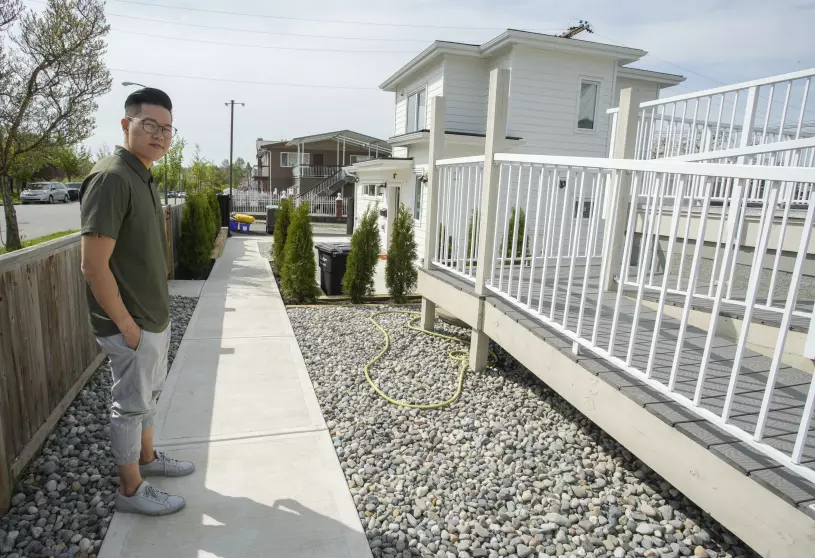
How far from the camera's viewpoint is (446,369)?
14.5 feet

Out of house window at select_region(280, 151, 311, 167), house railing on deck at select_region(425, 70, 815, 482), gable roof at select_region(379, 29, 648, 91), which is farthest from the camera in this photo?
house window at select_region(280, 151, 311, 167)

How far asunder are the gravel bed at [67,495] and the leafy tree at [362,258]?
13.0 ft

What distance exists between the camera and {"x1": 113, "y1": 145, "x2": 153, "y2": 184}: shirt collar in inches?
84.7

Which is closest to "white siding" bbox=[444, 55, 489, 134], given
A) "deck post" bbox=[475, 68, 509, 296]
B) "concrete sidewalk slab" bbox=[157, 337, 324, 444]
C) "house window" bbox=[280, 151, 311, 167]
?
"deck post" bbox=[475, 68, 509, 296]

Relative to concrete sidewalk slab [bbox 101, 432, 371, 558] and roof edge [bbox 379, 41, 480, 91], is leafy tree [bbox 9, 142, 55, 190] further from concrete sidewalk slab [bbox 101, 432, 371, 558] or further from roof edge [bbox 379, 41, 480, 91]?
concrete sidewalk slab [bbox 101, 432, 371, 558]

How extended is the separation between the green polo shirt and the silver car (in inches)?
1411

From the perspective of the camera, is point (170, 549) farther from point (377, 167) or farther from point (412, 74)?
point (412, 74)

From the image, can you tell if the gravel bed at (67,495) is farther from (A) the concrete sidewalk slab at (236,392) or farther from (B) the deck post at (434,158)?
(B) the deck post at (434,158)

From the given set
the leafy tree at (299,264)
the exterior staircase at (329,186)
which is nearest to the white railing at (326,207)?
the exterior staircase at (329,186)

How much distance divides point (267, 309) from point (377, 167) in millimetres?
8026

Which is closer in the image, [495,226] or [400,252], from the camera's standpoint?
[495,226]

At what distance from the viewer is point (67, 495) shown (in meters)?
2.48

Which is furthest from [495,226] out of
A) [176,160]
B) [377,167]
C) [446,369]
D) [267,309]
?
[176,160]

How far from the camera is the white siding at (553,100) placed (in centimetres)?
1171
